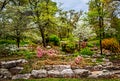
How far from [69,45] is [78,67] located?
746 centimetres

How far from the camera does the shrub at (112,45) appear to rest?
85.2 feet

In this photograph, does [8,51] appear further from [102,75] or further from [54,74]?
[102,75]

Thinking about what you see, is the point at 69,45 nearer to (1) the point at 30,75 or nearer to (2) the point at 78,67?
(2) the point at 78,67

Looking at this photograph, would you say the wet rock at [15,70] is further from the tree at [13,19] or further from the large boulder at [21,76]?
the tree at [13,19]

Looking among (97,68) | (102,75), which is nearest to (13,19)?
(102,75)

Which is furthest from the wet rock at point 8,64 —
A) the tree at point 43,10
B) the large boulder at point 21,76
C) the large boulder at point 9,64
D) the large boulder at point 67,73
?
the tree at point 43,10

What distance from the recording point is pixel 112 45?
26.4 m

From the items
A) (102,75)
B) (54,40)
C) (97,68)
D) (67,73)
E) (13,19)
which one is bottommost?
(54,40)

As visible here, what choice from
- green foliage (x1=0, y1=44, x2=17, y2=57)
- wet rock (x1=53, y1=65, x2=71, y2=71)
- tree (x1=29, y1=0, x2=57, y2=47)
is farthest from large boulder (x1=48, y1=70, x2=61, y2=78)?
tree (x1=29, y1=0, x2=57, y2=47)

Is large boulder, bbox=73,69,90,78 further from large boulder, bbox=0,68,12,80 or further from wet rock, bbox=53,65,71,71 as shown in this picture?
large boulder, bbox=0,68,12,80

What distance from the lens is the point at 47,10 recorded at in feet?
96.0

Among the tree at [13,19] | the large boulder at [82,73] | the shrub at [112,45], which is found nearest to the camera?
the tree at [13,19]

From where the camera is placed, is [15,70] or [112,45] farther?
[112,45]

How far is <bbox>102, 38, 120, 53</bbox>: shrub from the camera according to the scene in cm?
A: 2598
